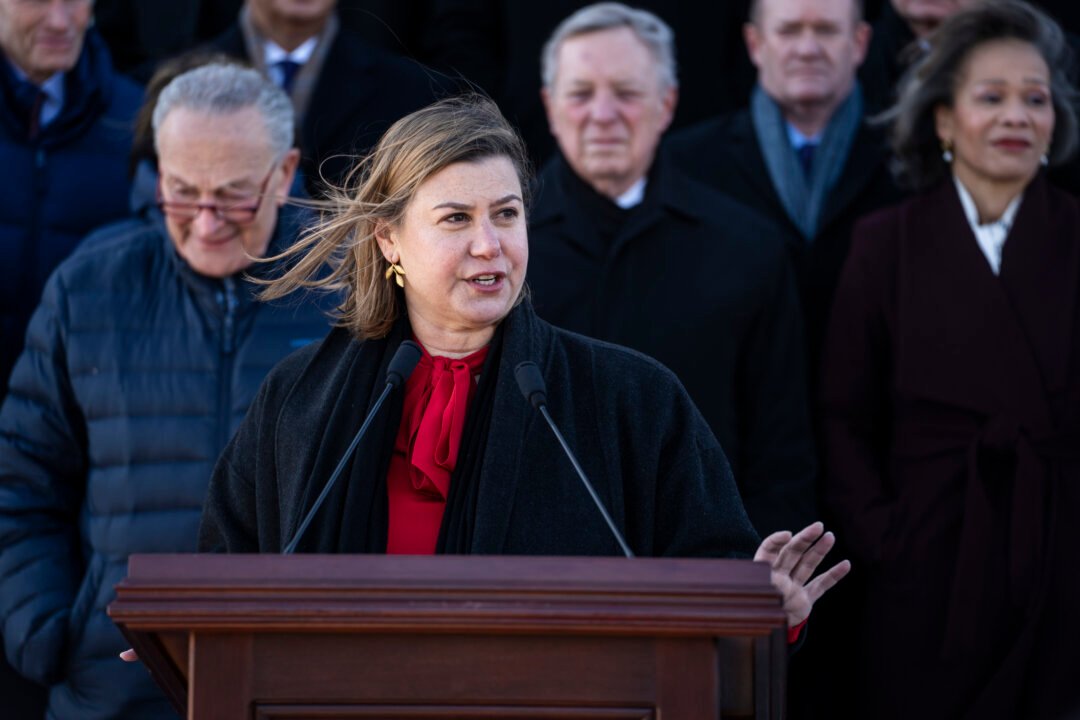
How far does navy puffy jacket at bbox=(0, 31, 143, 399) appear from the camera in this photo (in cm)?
448

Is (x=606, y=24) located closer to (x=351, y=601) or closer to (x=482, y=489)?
(x=482, y=489)

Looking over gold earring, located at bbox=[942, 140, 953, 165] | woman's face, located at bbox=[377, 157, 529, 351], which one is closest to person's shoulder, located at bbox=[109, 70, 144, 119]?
woman's face, located at bbox=[377, 157, 529, 351]

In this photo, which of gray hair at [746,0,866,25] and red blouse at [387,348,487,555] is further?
gray hair at [746,0,866,25]

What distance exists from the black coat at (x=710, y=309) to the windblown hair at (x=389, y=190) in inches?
48.5

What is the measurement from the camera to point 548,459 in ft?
9.28

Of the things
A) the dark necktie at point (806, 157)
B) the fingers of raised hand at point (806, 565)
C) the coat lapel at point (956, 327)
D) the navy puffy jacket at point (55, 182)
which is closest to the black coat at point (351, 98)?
the navy puffy jacket at point (55, 182)

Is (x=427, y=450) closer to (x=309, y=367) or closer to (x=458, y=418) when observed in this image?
(x=458, y=418)

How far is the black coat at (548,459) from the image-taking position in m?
2.77

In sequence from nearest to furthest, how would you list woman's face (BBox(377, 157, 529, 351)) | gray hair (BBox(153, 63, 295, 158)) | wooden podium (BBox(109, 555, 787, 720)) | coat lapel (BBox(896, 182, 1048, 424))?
wooden podium (BBox(109, 555, 787, 720)) → woman's face (BBox(377, 157, 529, 351)) → gray hair (BBox(153, 63, 295, 158)) → coat lapel (BBox(896, 182, 1048, 424))

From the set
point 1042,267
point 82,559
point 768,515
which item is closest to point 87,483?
point 82,559

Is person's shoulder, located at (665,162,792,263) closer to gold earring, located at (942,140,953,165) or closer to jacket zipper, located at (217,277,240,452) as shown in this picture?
gold earring, located at (942,140,953,165)

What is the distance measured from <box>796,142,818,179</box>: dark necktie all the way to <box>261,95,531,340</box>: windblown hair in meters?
1.97

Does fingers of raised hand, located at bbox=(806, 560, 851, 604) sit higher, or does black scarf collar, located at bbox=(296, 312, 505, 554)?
black scarf collar, located at bbox=(296, 312, 505, 554)

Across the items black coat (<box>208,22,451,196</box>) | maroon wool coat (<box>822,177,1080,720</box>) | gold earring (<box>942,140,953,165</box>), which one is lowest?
maroon wool coat (<box>822,177,1080,720</box>)
